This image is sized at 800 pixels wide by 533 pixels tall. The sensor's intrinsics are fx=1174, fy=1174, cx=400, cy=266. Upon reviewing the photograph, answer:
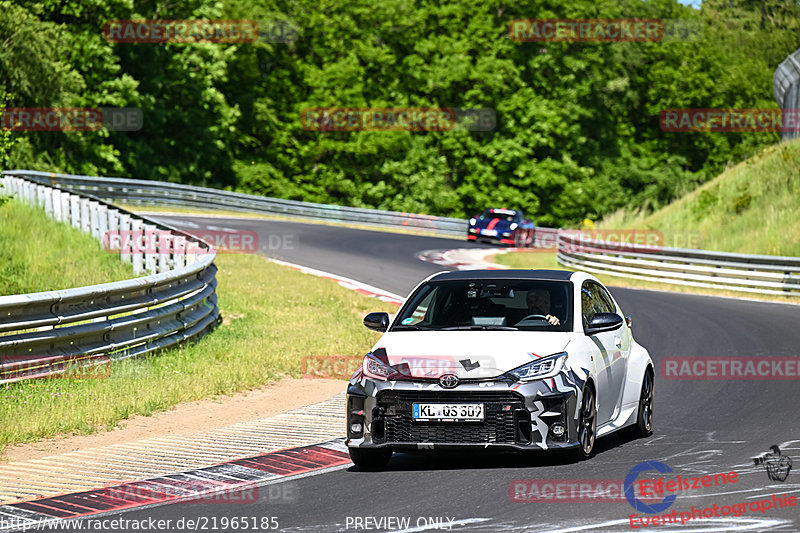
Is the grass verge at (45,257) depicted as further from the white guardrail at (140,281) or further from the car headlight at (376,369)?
A: the car headlight at (376,369)

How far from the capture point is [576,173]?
66562 millimetres

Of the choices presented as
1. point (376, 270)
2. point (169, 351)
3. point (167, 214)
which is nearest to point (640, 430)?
point (169, 351)

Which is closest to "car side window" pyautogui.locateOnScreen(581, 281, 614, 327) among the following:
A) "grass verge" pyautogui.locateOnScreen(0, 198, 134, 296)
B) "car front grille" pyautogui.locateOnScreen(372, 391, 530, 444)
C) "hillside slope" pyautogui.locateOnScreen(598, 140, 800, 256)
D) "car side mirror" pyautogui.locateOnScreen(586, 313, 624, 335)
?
"car side mirror" pyautogui.locateOnScreen(586, 313, 624, 335)

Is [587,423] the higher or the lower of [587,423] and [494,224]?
the higher

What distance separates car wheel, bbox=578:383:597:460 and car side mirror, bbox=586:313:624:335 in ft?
1.79

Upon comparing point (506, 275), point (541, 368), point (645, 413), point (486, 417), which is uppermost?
point (506, 275)

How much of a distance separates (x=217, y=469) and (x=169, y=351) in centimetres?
610

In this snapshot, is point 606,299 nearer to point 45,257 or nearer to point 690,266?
point 45,257

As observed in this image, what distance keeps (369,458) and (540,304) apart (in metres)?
1.93

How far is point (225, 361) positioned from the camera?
14617mm

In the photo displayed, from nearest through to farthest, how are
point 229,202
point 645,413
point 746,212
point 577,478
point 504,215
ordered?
point 577,478 → point 645,413 → point 746,212 → point 504,215 → point 229,202

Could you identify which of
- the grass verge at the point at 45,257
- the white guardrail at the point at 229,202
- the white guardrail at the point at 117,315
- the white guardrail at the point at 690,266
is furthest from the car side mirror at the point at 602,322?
the white guardrail at the point at 229,202

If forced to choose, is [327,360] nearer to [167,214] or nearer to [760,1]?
[167,214]

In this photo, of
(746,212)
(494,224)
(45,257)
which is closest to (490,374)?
(45,257)
